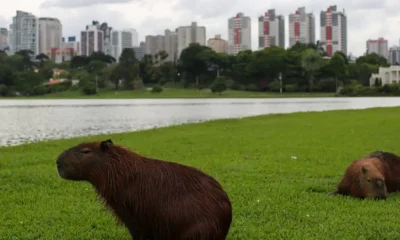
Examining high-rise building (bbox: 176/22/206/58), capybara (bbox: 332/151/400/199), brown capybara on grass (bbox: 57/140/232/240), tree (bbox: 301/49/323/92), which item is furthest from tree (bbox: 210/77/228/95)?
brown capybara on grass (bbox: 57/140/232/240)

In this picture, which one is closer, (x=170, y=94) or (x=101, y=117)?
(x=101, y=117)

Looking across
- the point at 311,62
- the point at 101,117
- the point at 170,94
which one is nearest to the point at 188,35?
the point at 311,62

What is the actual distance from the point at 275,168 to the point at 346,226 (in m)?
4.27

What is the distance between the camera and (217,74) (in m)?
126

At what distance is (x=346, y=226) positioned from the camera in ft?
20.2

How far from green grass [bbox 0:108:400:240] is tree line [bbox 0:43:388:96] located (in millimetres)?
90632

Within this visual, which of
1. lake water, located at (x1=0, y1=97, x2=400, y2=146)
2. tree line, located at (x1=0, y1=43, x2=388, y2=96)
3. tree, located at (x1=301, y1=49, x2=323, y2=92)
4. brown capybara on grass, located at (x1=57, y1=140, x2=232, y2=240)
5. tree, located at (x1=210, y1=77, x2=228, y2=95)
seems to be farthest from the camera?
tree line, located at (x1=0, y1=43, x2=388, y2=96)

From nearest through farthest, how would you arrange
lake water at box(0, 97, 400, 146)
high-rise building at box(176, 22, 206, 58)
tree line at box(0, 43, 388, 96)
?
lake water at box(0, 97, 400, 146)
tree line at box(0, 43, 388, 96)
high-rise building at box(176, 22, 206, 58)

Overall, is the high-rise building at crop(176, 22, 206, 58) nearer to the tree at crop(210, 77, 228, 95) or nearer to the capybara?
the tree at crop(210, 77, 228, 95)

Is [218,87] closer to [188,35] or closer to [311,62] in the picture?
[311,62]

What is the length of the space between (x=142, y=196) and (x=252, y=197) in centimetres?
325

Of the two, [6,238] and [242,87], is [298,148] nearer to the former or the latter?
[6,238]

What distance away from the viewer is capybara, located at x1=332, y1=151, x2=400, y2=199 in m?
7.67

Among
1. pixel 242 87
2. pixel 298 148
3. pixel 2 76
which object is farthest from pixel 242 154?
pixel 2 76
